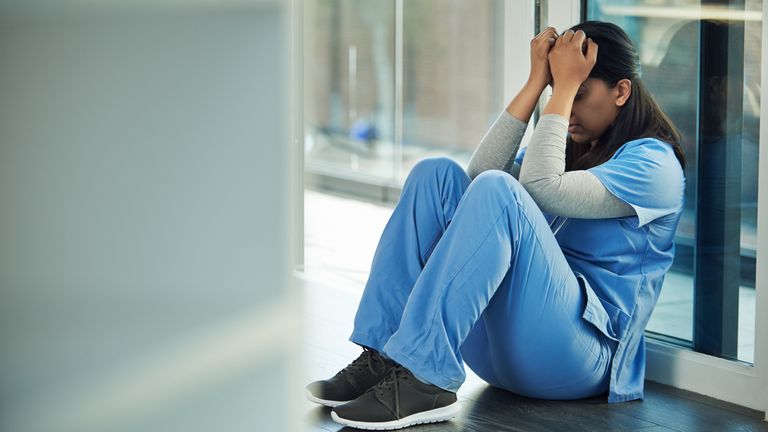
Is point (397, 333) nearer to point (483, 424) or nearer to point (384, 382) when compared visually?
point (384, 382)

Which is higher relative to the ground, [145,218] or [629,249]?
[145,218]

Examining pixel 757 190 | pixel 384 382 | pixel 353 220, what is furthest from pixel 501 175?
pixel 353 220

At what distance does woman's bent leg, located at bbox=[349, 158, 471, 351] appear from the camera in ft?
5.95

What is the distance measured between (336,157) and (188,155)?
6371mm

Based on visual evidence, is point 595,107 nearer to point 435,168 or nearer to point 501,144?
point 501,144

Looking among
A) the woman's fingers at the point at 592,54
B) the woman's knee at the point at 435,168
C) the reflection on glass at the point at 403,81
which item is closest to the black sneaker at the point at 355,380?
the woman's knee at the point at 435,168

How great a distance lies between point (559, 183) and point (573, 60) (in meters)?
0.26

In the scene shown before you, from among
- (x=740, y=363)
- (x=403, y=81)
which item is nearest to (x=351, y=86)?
(x=403, y=81)

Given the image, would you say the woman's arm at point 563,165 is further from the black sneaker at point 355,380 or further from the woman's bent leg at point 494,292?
the black sneaker at point 355,380

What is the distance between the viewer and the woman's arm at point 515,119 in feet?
6.24

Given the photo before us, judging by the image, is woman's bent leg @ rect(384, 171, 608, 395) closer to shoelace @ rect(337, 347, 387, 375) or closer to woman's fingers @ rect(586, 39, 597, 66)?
shoelace @ rect(337, 347, 387, 375)

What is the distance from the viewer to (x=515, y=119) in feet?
6.36

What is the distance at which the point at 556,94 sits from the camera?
5.97ft

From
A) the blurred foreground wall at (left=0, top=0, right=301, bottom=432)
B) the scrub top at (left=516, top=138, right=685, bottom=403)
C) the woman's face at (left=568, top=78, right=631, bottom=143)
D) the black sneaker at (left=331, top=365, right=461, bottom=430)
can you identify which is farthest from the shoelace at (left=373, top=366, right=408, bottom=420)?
the blurred foreground wall at (left=0, top=0, right=301, bottom=432)
